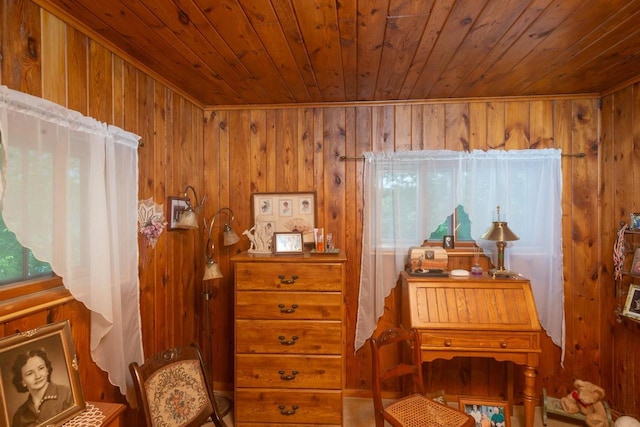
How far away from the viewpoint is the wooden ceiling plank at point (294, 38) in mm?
1454

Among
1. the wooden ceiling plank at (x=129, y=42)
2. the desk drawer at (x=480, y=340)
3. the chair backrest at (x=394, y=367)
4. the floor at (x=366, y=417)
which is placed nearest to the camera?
the wooden ceiling plank at (x=129, y=42)

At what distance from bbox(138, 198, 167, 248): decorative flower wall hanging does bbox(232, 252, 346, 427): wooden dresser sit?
54 cm

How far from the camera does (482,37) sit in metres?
1.70

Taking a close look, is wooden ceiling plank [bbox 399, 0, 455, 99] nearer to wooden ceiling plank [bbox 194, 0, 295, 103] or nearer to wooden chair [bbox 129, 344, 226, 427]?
wooden ceiling plank [bbox 194, 0, 295, 103]

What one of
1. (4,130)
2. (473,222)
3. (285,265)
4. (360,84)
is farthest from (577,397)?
(4,130)

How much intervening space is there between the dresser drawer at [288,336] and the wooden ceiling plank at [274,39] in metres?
1.65

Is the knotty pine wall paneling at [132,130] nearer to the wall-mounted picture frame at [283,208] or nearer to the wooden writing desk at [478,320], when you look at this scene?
the wall-mounted picture frame at [283,208]

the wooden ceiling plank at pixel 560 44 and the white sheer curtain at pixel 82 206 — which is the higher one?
the wooden ceiling plank at pixel 560 44

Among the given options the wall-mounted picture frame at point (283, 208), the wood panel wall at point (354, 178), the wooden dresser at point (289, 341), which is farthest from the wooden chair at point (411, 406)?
the wall-mounted picture frame at point (283, 208)

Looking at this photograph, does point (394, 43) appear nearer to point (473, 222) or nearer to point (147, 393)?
point (473, 222)

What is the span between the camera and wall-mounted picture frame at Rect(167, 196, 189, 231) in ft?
7.53

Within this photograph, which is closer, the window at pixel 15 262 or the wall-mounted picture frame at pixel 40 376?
the wall-mounted picture frame at pixel 40 376

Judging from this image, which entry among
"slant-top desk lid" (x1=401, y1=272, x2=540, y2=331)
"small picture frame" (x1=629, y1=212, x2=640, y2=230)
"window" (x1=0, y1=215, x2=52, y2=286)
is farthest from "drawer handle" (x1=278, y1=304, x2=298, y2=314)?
"small picture frame" (x1=629, y1=212, x2=640, y2=230)

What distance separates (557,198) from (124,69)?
3103 millimetres
